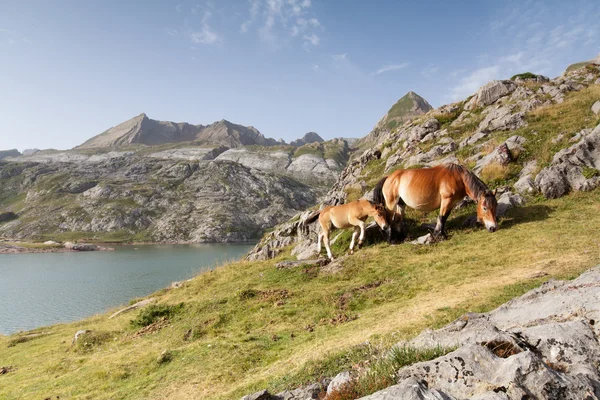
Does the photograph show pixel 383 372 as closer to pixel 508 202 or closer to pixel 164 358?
pixel 164 358

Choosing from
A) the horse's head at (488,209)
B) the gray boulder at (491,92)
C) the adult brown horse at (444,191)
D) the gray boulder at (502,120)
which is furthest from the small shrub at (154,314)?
the gray boulder at (491,92)

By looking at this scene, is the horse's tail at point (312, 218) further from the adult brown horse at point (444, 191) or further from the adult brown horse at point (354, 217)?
the adult brown horse at point (444, 191)

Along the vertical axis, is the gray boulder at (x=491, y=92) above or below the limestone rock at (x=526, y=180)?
above

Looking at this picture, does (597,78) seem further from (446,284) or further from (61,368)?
(61,368)

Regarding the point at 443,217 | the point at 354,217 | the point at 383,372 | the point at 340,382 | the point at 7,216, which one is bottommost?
the point at 7,216

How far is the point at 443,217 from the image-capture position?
16969 mm

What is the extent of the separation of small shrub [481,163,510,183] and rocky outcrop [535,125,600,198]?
6.87 feet

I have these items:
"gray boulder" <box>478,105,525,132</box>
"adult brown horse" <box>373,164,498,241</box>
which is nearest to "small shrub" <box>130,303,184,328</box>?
"adult brown horse" <box>373,164,498,241</box>

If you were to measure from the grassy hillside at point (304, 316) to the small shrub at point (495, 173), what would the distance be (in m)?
3.41

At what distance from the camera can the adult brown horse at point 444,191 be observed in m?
16.3

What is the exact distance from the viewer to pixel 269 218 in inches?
7510

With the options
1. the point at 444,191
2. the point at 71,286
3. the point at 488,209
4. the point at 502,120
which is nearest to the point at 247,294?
the point at 444,191

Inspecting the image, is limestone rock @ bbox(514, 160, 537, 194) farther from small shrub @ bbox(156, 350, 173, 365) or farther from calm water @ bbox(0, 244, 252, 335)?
calm water @ bbox(0, 244, 252, 335)

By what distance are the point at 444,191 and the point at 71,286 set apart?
203 feet
